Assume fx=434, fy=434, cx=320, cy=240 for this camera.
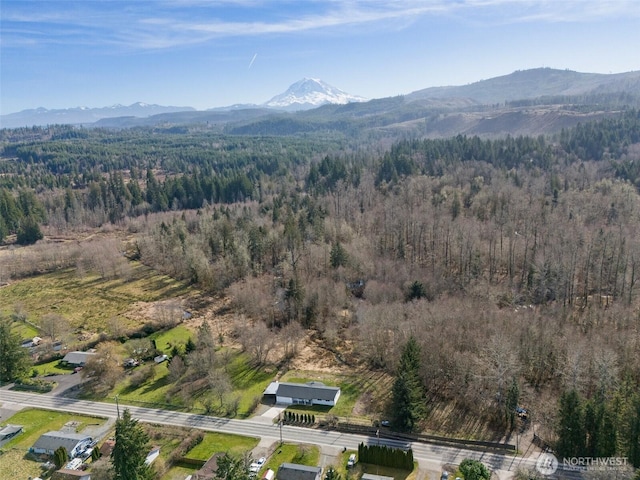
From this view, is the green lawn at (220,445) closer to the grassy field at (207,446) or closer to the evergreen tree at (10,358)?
the grassy field at (207,446)

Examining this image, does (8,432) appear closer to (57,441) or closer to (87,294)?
(57,441)

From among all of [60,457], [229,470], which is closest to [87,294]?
[60,457]

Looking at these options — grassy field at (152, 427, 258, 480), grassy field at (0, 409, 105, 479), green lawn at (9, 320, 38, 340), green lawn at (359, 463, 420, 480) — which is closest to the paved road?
grassy field at (152, 427, 258, 480)

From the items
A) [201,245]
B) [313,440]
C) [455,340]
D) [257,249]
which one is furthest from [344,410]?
[201,245]

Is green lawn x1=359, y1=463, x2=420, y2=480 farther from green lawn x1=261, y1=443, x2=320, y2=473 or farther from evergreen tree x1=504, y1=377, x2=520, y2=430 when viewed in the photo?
evergreen tree x1=504, y1=377, x2=520, y2=430

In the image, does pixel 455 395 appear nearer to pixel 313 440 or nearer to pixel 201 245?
pixel 313 440
